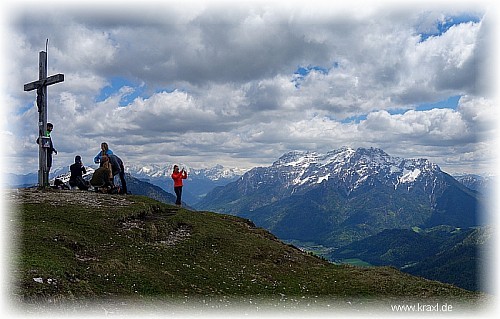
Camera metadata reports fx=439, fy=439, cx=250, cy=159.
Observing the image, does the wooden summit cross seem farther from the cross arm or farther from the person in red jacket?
the person in red jacket

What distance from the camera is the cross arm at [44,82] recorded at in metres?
33.2

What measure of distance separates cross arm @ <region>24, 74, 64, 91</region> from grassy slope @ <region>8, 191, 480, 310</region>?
28.0 ft

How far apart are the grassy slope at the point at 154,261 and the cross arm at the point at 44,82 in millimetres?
8546

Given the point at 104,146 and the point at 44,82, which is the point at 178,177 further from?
the point at 44,82

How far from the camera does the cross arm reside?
109ft

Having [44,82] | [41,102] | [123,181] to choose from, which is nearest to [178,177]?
[123,181]

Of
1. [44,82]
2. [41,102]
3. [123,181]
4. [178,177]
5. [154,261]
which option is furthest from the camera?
[178,177]

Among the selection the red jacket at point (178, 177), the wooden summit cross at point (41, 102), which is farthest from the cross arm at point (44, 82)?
the red jacket at point (178, 177)

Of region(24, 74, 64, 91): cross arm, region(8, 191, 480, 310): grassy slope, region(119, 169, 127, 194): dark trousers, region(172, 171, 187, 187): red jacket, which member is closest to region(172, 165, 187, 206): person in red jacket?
region(172, 171, 187, 187): red jacket

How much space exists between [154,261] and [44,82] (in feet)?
Result: 61.2

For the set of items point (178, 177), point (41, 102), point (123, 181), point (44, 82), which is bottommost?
point (123, 181)

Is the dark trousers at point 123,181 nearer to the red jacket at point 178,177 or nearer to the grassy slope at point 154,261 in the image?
the grassy slope at point 154,261

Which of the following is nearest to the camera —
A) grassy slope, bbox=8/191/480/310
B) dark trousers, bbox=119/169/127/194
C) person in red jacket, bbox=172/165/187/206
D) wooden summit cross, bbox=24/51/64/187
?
grassy slope, bbox=8/191/480/310

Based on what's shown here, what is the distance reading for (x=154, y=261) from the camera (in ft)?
78.2
